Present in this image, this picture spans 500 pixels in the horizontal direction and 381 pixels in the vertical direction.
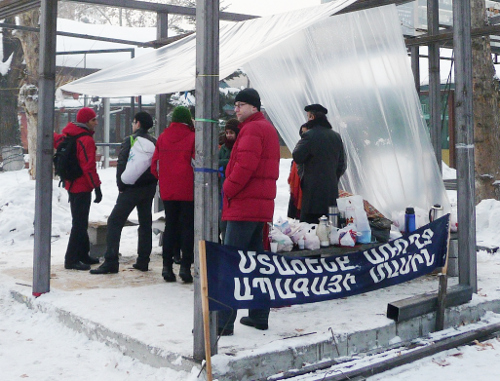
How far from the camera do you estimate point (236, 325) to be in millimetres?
5184

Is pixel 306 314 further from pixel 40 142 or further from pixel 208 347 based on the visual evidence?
pixel 40 142

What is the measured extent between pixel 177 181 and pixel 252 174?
197cm

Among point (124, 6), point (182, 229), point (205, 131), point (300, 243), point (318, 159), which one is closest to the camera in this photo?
point (205, 131)

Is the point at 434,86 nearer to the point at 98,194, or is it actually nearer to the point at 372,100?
the point at 372,100

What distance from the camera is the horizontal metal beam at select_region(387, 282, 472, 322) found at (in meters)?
5.38

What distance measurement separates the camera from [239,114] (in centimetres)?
494

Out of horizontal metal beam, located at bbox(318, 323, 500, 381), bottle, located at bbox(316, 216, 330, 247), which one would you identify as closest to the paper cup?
bottle, located at bbox(316, 216, 330, 247)

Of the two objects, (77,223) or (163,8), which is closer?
(77,223)

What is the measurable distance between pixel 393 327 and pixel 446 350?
45 cm

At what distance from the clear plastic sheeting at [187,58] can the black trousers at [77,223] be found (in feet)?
4.27

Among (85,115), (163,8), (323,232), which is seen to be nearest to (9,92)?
(163,8)

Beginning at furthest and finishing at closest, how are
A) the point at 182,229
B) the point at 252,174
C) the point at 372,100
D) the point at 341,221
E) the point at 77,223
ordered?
1. the point at 372,100
2. the point at 77,223
3. the point at 341,221
4. the point at 182,229
5. the point at 252,174

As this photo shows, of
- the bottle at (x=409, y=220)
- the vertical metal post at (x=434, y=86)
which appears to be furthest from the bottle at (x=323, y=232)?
the vertical metal post at (x=434, y=86)

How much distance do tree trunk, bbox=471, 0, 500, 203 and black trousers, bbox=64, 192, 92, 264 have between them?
756 centimetres
